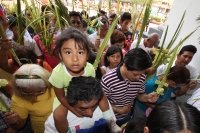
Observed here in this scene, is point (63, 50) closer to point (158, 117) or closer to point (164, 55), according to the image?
point (158, 117)

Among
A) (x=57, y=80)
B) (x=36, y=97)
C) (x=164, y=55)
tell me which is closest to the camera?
(x=57, y=80)

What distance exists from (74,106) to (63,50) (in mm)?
350

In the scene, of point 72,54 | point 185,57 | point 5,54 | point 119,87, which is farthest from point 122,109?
point 185,57

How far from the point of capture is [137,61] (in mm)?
1154

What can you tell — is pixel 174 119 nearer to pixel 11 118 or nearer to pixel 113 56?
pixel 11 118

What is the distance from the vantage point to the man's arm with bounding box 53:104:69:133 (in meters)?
0.82

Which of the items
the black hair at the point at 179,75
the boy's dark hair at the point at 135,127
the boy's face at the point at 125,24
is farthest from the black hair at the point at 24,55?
the boy's face at the point at 125,24

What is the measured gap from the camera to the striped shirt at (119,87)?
126cm

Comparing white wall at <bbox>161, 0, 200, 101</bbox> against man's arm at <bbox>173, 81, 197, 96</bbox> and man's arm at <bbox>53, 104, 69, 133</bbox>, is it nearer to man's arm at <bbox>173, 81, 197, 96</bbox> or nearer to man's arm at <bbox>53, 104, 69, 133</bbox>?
man's arm at <bbox>173, 81, 197, 96</bbox>

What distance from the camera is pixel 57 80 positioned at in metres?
0.95

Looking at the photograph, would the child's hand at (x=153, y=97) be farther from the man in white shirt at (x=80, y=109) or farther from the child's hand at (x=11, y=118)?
the child's hand at (x=11, y=118)

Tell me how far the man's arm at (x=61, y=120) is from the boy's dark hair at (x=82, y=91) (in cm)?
9

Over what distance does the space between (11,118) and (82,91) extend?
60 cm

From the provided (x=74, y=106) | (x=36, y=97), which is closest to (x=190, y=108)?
(x=74, y=106)
